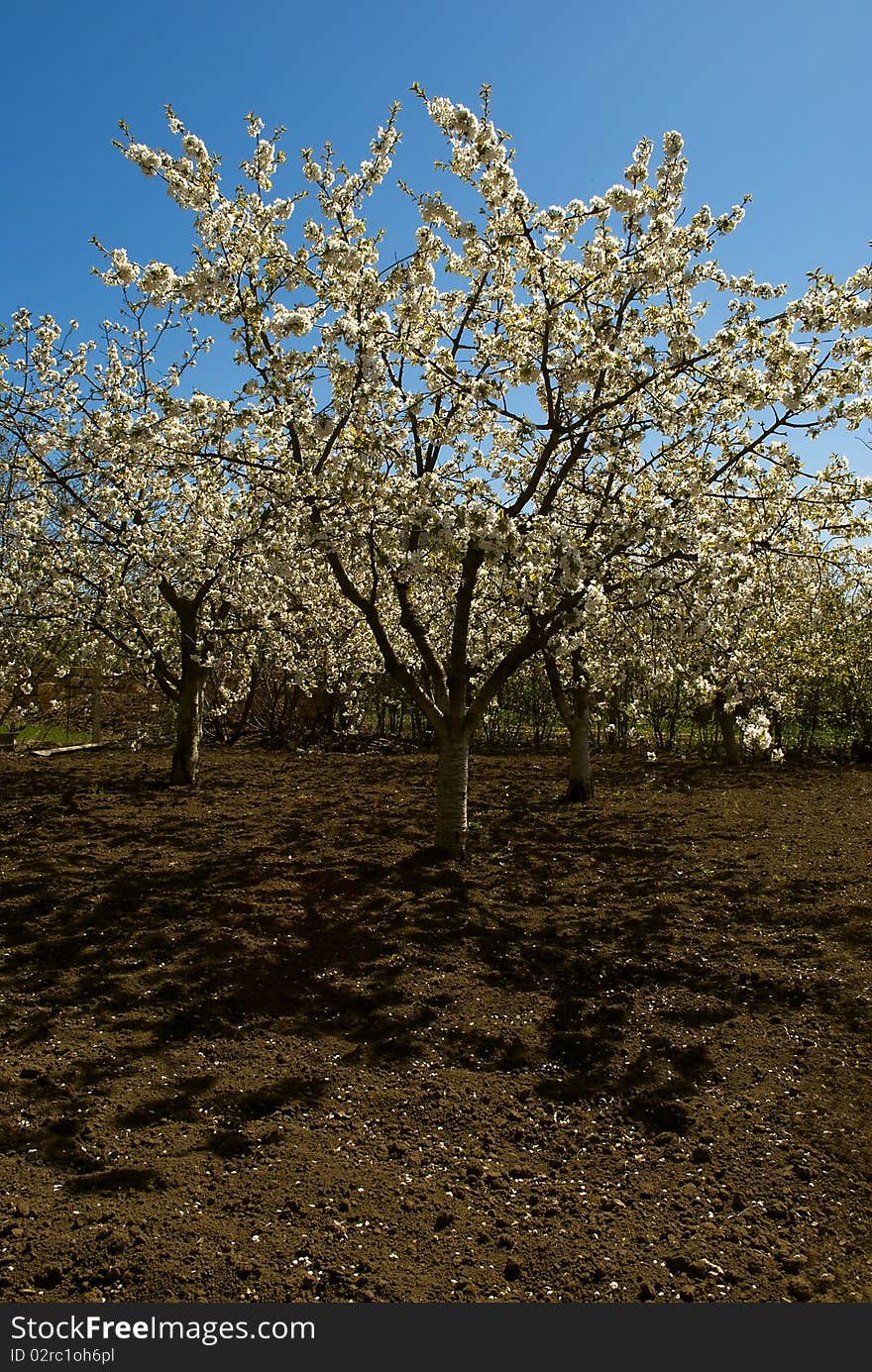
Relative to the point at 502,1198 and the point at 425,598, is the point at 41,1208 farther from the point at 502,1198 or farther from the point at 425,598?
the point at 425,598

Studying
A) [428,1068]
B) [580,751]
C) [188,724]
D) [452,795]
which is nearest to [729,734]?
[580,751]

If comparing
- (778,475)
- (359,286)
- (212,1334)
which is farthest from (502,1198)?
(359,286)

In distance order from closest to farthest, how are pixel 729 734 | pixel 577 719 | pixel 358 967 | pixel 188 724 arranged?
pixel 358 967 < pixel 577 719 < pixel 188 724 < pixel 729 734

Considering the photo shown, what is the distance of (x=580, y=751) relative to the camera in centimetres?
1102

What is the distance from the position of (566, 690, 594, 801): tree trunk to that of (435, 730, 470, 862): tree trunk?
308cm

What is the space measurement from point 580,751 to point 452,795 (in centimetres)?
341

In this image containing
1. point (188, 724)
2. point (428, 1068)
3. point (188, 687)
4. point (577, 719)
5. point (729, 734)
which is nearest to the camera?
point (428, 1068)

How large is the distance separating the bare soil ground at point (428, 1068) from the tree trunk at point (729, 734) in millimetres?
6145

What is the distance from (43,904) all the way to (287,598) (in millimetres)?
5169

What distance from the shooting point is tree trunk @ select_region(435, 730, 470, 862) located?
26.3 ft

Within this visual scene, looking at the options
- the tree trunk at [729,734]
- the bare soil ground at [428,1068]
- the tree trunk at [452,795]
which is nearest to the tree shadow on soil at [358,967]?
the bare soil ground at [428,1068]

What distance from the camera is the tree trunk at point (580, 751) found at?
10.8 m

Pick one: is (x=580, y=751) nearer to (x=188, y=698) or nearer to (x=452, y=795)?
(x=452, y=795)

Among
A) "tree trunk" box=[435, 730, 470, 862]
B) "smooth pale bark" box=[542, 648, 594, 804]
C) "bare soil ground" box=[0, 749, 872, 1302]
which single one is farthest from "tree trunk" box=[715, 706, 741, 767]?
"tree trunk" box=[435, 730, 470, 862]
